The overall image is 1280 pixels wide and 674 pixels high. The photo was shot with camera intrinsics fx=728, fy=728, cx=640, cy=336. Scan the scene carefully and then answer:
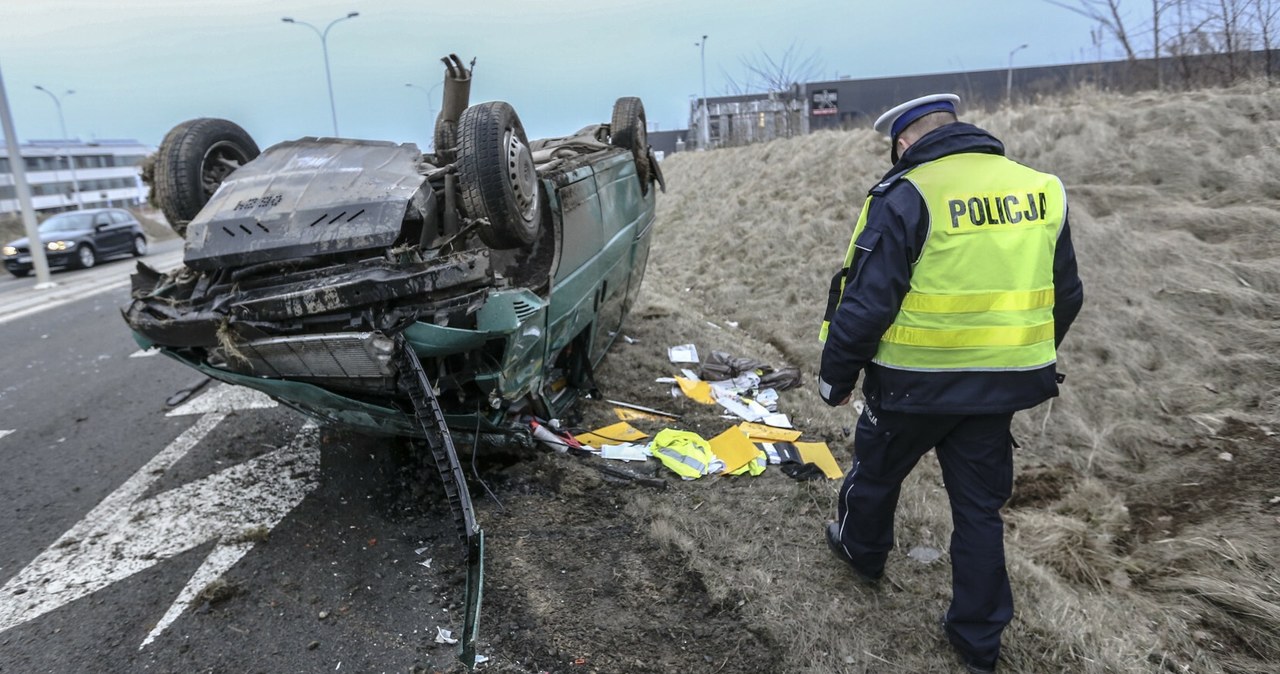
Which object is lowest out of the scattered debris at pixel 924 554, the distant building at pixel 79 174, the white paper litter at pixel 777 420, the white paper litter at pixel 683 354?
the scattered debris at pixel 924 554

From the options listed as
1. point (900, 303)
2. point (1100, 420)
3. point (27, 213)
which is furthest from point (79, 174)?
point (900, 303)

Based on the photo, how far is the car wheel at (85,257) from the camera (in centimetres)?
1532

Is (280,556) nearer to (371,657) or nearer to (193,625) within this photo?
(193,625)

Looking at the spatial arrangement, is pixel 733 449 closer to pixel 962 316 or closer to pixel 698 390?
pixel 698 390

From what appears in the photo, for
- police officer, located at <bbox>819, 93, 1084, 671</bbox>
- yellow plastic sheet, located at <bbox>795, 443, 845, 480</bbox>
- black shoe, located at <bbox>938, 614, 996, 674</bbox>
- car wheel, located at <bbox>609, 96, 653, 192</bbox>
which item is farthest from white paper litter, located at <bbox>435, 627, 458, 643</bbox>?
car wheel, located at <bbox>609, 96, 653, 192</bbox>

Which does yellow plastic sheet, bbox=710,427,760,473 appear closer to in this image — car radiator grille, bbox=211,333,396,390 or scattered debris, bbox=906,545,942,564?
scattered debris, bbox=906,545,942,564

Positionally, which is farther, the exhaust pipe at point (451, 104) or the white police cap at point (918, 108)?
the exhaust pipe at point (451, 104)

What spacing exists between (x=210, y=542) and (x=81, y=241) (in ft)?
51.1

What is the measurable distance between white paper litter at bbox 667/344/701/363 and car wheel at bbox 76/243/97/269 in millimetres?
14959

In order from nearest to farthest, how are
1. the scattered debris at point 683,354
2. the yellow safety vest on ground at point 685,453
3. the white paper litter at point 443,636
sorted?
the white paper litter at point 443,636 < the yellow safety vest on ground at point 685,453 < the scattered debris at point 683,354

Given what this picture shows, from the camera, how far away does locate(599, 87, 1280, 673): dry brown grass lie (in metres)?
2.83

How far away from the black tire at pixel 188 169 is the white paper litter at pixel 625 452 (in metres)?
2.57

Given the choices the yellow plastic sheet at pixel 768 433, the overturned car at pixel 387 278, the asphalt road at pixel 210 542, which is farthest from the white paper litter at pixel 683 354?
the asphalt road at pixel 210 542

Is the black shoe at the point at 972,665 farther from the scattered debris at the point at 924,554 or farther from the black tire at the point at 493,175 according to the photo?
the black tire at the point at 493,175
